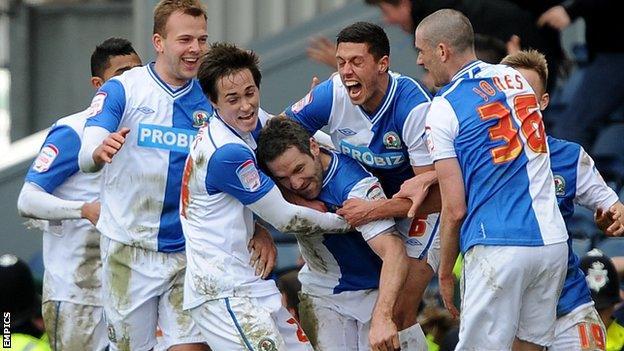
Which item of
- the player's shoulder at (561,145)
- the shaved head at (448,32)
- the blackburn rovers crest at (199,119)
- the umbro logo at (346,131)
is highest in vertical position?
the shaved head at (448,32)

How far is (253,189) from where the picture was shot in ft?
20.8

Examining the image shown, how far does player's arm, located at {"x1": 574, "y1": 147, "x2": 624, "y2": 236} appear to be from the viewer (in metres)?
6.68

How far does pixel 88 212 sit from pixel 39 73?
884 centimetres

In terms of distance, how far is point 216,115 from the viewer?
6.53 meters

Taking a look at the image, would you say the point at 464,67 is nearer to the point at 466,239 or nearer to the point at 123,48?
the point at 466,239

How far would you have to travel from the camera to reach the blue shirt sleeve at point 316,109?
6906mm

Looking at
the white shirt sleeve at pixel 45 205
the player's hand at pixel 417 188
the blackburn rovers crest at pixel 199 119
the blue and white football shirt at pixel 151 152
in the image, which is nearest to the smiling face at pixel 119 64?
the white shirt sleeve at pixel 45 205

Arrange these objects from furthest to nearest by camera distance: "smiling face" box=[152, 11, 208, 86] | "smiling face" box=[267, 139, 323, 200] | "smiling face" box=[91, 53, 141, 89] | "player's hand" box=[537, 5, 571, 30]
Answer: "player's hand" box=[537, 5, 571, 30]
"smiling face" box=[91, 53, 141, 89]
"smiling face" box=[152, 11, 208, 86]
"smiling face" box=[267, 139, 323, 200]

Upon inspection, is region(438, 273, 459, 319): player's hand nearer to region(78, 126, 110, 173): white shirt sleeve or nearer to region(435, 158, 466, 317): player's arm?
region(435, 158, 466, 317): player's arm

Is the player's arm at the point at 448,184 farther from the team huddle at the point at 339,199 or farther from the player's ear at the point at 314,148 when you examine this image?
the player's ear at the point at 314,148

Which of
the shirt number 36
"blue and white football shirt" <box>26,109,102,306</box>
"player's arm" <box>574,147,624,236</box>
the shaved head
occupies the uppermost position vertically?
the shaved head

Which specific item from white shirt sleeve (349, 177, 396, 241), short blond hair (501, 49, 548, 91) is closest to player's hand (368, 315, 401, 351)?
white shirt sleeve (349, 177, 396, 241)

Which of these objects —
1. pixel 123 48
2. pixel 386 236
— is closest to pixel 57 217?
pixel 123 48

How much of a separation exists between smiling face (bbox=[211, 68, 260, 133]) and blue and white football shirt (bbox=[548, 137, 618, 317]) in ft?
4.76
